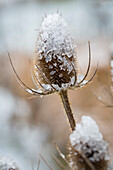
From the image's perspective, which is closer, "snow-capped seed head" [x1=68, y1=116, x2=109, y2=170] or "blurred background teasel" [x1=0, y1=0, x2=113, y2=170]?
"snow-capped seed head" [x1=68, y1=116, x2=109, y2=170]

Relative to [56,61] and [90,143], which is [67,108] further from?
[90,143]

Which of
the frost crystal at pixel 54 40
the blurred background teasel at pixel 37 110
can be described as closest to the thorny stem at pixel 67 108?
the frost crystal at pixel 54 40

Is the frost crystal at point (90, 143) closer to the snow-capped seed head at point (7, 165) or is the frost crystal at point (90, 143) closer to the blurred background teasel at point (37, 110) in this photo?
the snow-capped seed head at point (7, 165)

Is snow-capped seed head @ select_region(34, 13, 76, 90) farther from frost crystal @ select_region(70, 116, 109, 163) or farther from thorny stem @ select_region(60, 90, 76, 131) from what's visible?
frost crystal @ select_region(70, 116, 109, 163)

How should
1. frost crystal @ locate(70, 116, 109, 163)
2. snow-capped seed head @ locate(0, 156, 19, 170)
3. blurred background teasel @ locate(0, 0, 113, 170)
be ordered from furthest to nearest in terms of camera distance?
blurred background teasel @ locate(0, 0, 113, 170) < snow-capped seed head @ locate(0, 156, 19, 170) < frost crystal @ locate(70, 116, 109, 163)

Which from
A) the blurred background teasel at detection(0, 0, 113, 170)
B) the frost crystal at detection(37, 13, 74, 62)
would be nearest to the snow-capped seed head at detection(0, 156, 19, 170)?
the frost crystal at detection(37, 13, 74, 62)

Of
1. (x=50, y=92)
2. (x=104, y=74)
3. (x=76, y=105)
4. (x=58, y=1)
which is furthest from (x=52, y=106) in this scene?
(x=58, y=1)

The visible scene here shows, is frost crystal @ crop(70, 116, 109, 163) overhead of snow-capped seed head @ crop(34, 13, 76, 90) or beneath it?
beneath
